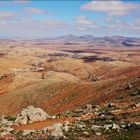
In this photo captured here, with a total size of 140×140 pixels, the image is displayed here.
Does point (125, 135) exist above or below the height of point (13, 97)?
above

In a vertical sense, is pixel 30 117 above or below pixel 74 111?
above

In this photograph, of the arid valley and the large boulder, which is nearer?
the arid valley

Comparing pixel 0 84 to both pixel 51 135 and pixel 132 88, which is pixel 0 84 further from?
pixel 51 135

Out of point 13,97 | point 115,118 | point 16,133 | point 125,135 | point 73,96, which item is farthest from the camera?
Result: point 13,97

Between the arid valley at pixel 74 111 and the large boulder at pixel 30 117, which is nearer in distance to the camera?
the arid valley at pixel 74 111

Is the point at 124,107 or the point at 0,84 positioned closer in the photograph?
the point at 124,107

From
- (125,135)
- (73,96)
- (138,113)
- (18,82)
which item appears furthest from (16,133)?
(18,82)

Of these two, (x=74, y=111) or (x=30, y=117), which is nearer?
(x=30, y=117)

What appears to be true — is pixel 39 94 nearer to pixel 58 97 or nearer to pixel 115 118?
pixel 58 97

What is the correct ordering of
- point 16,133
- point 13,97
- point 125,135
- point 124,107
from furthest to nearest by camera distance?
point 13,97 → point 124,107 → point 16,133 → point 125,135

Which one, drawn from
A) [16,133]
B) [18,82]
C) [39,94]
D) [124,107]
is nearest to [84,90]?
[39,94]
